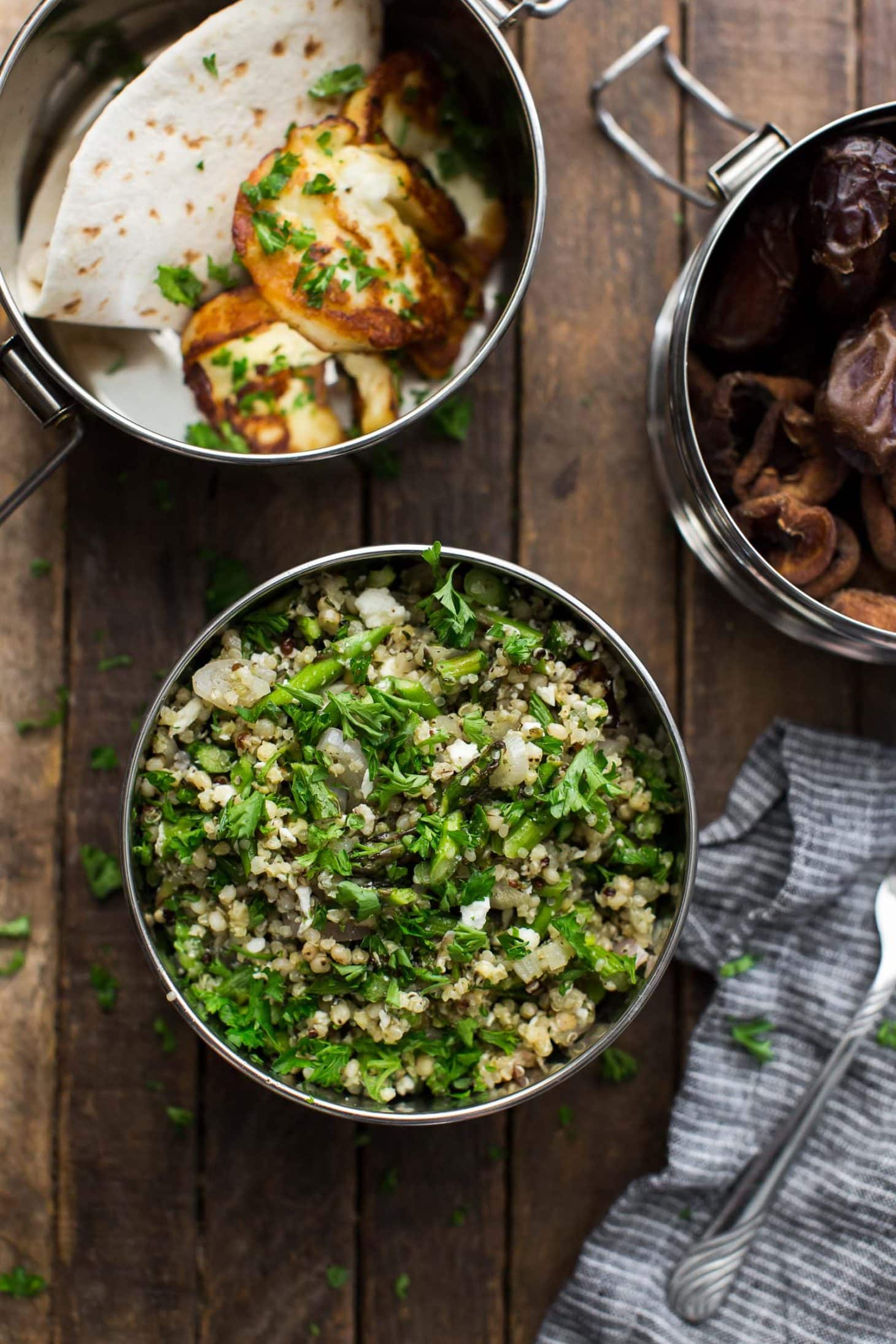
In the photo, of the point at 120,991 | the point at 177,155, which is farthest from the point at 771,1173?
the point at 177,155

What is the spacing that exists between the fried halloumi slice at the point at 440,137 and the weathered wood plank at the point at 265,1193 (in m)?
0.38

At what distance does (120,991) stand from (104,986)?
0.08 ft

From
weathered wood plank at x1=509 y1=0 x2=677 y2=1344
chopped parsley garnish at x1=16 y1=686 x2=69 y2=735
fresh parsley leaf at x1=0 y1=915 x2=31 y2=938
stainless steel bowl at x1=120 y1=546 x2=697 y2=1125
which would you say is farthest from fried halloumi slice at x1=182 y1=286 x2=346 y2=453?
fresh parsley leaf at x1=0 y1=915 x2=31 y2=938

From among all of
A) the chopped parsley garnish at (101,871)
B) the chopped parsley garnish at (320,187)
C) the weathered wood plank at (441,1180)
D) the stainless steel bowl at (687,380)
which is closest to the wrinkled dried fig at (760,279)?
the stainless steel bowl at (687,380)

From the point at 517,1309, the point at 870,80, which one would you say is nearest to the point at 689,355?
the point at 870,80

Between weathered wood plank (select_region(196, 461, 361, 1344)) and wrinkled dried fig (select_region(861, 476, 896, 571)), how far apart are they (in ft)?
2.34

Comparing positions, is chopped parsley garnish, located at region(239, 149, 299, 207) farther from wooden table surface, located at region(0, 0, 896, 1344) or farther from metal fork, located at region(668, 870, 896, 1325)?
metal fork, located at region(668, 870, 896, 1325)

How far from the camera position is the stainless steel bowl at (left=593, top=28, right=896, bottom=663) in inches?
53.0

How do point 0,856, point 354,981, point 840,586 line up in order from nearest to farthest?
point 354,981 < point 840,586 < point 0,856

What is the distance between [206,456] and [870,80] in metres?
1.18

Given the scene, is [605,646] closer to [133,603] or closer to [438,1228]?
[133,603]

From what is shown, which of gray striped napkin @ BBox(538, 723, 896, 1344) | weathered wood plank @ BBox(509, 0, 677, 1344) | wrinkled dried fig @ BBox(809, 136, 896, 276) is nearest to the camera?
wrinkled dried fig @ BBox(809, 136, 896, 276)

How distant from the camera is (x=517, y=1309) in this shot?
1646 millimetres

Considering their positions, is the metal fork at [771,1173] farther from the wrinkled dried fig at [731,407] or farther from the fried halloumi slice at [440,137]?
the fried halloumi slice at [440,137]
